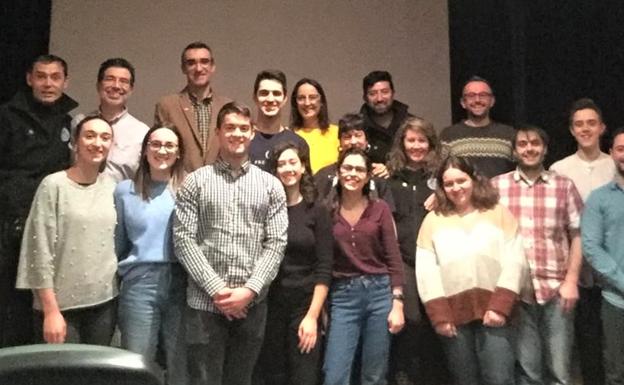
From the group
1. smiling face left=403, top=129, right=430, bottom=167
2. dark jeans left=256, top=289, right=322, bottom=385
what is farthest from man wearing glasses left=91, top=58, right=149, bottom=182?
smiling face left=403, top=129, right=430, bottom=167

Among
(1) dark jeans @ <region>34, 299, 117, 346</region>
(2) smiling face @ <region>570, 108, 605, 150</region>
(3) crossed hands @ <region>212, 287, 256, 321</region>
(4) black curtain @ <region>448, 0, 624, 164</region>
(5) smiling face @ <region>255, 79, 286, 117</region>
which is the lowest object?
(1) dark jeans @ <region>34, 299, 117, 346</region>

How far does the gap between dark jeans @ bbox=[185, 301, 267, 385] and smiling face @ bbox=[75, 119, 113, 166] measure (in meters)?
0.65

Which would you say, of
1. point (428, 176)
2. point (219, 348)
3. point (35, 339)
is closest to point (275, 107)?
point (428, 176)

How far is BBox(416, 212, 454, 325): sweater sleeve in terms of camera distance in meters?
2.96

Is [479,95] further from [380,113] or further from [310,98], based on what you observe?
[310,98]

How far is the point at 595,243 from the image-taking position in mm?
3098

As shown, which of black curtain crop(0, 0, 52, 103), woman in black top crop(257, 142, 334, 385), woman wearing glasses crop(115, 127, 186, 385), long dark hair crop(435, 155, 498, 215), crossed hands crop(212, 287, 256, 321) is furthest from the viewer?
black curtain crop(0, 0, 52, 103)

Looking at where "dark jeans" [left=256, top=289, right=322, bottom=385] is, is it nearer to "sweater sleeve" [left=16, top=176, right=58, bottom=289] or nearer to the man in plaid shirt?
"sweater sleeve" [left=16, top=176, right=58, bottom=289]

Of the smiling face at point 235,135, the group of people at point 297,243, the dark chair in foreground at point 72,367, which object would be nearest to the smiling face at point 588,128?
the group of people at point 297,243

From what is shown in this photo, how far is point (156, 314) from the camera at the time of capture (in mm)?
2697

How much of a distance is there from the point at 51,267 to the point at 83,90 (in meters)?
1.86

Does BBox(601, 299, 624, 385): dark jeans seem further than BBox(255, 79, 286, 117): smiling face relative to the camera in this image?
No

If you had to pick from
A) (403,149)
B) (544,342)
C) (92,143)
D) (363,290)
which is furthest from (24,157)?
(544,342)

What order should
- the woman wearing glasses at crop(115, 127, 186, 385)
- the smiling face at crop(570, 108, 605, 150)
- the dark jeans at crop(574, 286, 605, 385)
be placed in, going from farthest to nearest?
the smiling face at crop(570, 108, 605, 150) → the dark jeans at crop(574, 286, 605, 385) → the woman wearing glasses at crop(115, 127, 186, 385)
